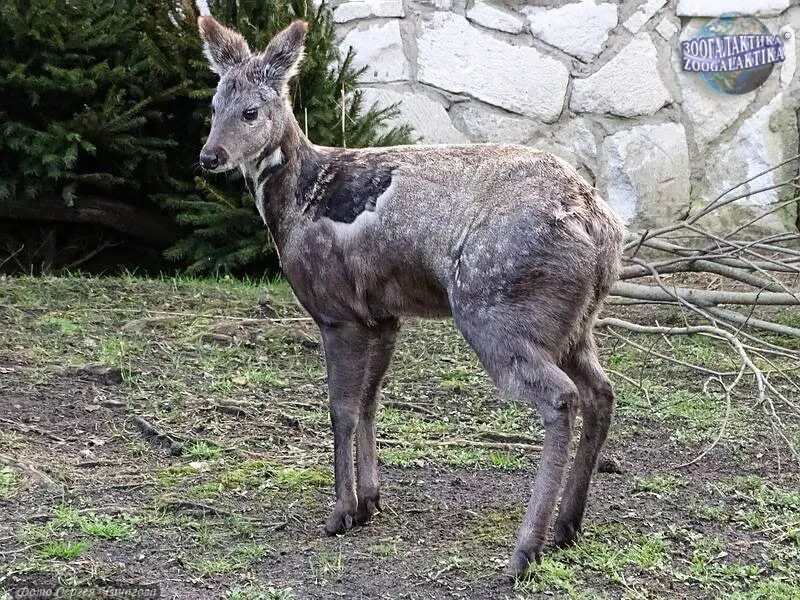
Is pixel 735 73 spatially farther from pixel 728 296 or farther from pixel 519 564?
pixel 519 564

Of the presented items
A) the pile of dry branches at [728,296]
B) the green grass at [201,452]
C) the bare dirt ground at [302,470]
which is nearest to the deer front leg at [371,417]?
the bare dirt ground at [302,470]

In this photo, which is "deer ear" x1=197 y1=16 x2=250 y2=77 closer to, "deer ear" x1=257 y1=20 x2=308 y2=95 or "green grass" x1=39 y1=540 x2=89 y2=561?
"deer ear" x1=257 y1=20 x2=308 y2=95

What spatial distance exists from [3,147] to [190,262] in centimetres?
152

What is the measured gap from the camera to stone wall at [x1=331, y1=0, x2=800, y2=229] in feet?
29.3

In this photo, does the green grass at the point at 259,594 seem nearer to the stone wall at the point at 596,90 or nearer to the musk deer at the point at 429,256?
the musk deer at the point at 429,256

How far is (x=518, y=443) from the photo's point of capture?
5.48 m

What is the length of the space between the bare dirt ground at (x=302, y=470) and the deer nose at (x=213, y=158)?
51.2 inches

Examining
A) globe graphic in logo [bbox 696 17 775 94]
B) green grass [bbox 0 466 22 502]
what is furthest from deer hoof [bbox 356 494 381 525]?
globe graphic in logo [bbox 696 17 775 94]

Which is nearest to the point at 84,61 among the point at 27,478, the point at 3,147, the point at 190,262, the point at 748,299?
the point at 3,147

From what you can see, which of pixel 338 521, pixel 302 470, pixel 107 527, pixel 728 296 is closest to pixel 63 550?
pixel 107 527

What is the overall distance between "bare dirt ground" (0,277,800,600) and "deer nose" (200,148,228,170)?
130cm

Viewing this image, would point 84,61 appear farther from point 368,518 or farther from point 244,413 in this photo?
point 368,518

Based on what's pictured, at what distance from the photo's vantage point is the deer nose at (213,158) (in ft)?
15.0

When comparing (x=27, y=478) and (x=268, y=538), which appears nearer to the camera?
(x=268, y=538)
